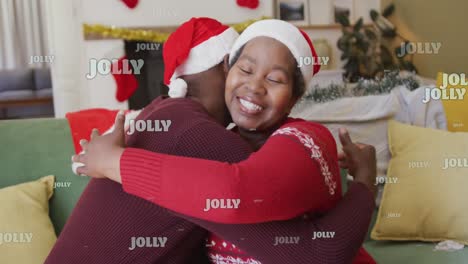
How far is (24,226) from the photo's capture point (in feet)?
5.34

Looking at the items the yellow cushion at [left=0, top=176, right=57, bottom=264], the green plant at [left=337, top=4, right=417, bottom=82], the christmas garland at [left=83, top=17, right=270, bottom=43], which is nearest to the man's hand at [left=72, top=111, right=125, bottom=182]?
the yellow cushion at [left=0, top=176, right=57, bottom=264]

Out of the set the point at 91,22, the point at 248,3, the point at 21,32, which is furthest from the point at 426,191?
the point at 21,32

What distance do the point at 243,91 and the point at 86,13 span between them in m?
3.32

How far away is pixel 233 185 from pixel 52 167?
1153mm

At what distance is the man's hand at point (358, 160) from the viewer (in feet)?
3.85

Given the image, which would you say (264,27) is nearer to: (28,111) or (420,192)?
(420,192)

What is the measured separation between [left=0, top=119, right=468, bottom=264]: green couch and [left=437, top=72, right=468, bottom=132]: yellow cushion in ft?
2.09

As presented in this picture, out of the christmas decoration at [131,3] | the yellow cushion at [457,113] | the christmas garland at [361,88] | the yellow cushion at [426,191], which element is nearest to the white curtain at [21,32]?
the christmas decoration at [131,3]

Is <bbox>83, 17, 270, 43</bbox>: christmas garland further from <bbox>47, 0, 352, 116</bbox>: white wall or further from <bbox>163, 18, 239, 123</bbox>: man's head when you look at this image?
<bbox>163, 18, 239, 123</bbox>: man's head

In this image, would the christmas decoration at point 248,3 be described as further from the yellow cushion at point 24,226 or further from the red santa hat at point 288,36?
the red santa hat at point 288,36

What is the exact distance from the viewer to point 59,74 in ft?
13.7

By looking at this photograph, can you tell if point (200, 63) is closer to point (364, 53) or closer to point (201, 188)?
point (201, 188)

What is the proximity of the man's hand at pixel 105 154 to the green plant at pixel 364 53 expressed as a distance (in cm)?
367

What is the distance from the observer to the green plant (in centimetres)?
451
